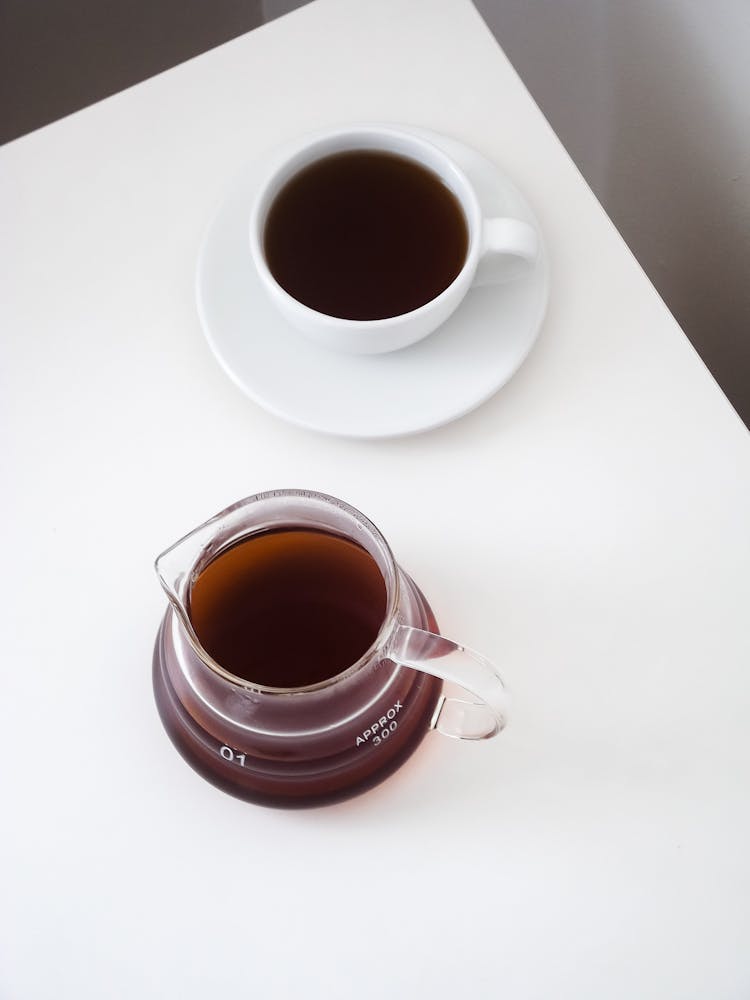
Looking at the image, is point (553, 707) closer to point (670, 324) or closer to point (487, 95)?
point (670, 324)

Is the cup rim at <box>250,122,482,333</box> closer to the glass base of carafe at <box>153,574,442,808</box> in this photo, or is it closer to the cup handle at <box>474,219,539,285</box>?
the cup handle at <box>474,219,539,285</box>

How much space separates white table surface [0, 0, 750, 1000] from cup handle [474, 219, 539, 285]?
0.23ft

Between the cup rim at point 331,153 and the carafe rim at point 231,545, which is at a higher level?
the cup rim at point 331,153

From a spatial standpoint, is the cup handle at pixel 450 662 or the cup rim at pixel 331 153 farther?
the cup rim at pixel 331 153

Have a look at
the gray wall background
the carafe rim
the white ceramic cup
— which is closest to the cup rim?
the white ceramic cup

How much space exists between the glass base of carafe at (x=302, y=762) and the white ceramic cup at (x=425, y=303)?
14cm

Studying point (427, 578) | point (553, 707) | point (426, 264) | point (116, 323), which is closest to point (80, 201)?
point (116, 323)

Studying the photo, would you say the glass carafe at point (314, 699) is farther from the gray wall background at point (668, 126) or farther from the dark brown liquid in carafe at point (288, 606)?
the gray wall background at point (668, 126)

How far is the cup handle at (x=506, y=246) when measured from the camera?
512 mm

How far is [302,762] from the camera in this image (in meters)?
0.43

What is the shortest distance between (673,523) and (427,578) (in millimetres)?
151

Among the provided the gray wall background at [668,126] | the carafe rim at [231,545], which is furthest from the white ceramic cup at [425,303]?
the gray wall background at [668,126]

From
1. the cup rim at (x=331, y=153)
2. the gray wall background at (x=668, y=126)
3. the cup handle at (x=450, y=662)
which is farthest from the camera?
the gray wall background at (x=668, y=126)

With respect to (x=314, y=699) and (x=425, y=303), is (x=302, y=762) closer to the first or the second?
(x=314, y=699)
